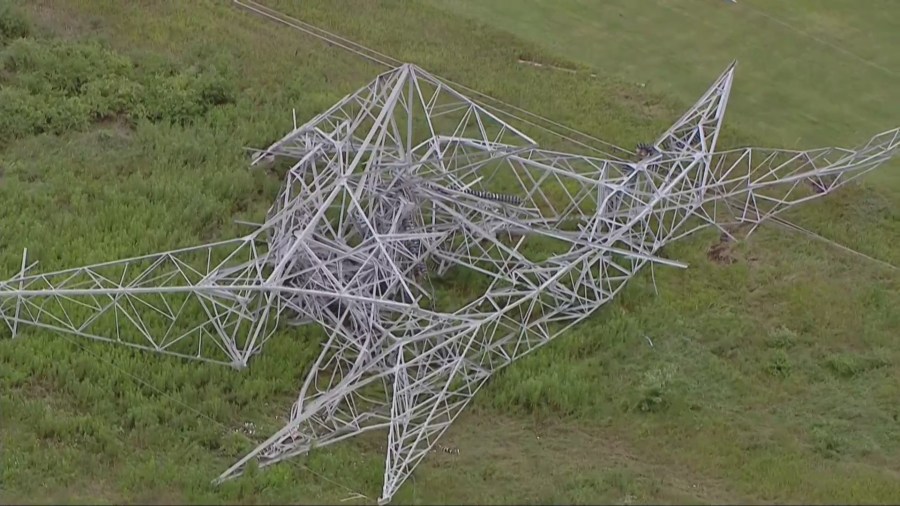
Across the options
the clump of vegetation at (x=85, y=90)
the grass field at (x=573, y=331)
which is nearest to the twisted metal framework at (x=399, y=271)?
the grass field at (x=573, y=331)

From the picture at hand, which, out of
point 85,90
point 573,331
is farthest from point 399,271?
point 85,90

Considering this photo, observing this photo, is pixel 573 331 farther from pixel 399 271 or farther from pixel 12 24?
pixel 12 24

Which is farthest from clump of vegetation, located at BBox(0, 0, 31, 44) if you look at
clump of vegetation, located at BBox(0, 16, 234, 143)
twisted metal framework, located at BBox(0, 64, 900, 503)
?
twisted metal framework, located at BBox(0, 64, 900, 503)

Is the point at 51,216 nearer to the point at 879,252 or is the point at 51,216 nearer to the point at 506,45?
the point at 506,45

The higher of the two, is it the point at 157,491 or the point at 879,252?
the point at 879,252

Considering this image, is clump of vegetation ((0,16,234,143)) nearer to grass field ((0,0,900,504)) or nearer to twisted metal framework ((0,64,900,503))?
grass field ((0,0,900,504))

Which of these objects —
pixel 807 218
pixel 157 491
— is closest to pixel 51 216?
pixel 157 491
